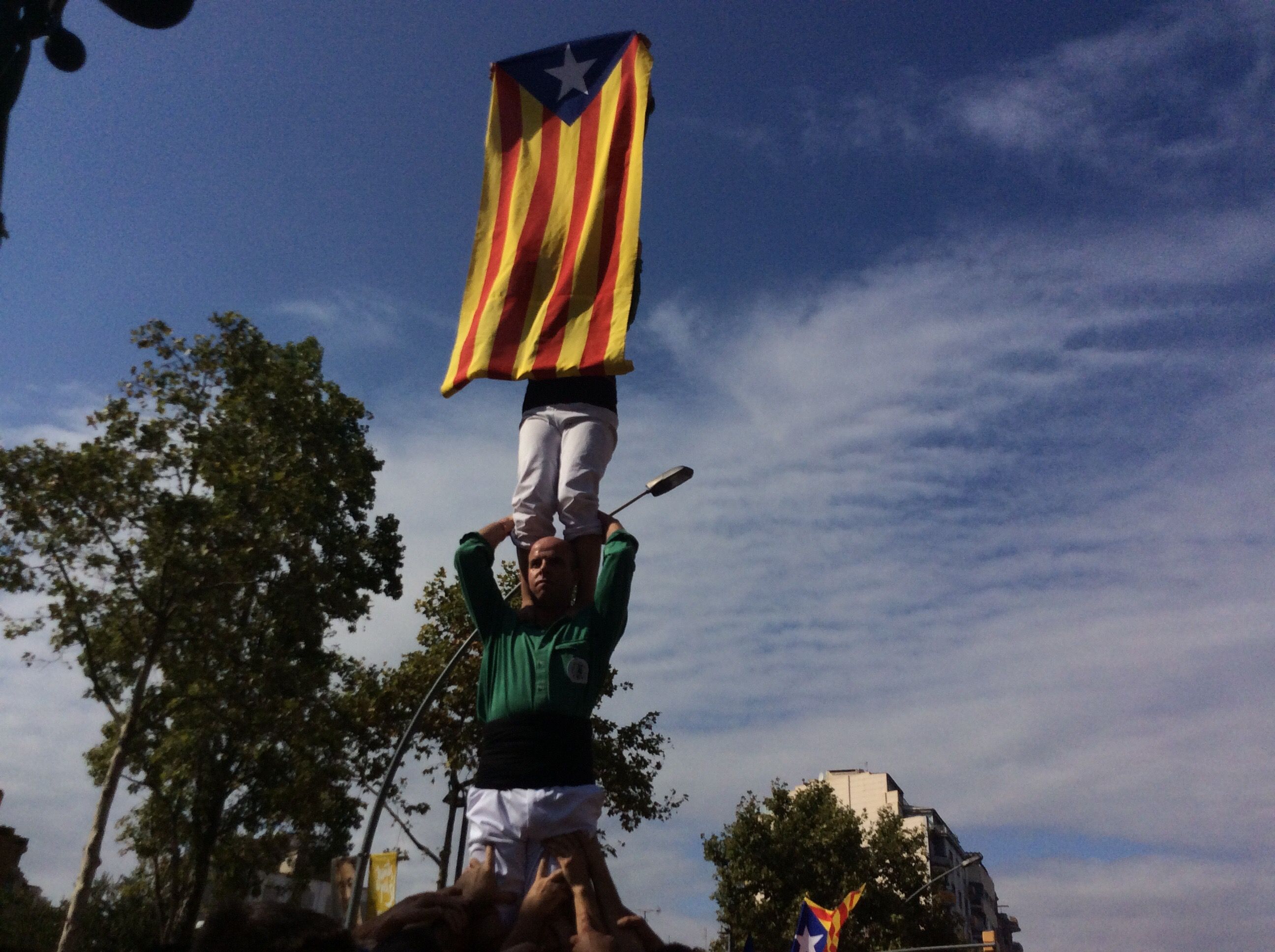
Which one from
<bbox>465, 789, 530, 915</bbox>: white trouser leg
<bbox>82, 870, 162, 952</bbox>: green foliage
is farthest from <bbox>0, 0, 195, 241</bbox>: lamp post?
<bbox>82, 870, 162, 952</bbox>: green foliage

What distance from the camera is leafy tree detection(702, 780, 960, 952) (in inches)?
1289

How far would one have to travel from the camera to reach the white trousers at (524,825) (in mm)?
4500

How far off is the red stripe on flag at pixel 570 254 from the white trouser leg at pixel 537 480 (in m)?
0.35

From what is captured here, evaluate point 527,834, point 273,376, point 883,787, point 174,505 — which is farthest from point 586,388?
point 883,787

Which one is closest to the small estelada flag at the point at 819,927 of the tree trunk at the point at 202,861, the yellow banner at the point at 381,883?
the yellow banner at the point at 381,883

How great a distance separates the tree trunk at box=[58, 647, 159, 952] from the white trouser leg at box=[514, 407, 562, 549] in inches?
513

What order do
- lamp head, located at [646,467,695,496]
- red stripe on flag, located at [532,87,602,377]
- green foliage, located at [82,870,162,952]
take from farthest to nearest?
green foliage, located at [82,870,162,952] → lamp head, located at [646,467,695,496] → red stripe on flag, located at [532,87,602,377]

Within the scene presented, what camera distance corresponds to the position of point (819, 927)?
51.6ft

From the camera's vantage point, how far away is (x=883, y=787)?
68812mm

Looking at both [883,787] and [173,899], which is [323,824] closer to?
[173,899]

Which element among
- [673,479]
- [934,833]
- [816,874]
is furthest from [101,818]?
[934,833]

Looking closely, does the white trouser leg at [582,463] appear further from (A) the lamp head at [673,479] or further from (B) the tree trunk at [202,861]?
(B) the tree trunk at [202,861]

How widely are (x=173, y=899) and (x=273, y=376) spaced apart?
9.22m

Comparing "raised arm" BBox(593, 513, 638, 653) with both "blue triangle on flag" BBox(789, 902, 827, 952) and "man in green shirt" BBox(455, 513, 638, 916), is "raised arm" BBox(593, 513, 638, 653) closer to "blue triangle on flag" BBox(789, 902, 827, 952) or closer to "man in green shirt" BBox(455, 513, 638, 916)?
"man in green shirt" BBox(455, 513, 638, 916)
